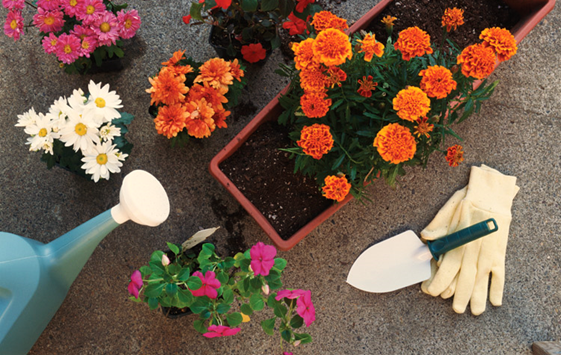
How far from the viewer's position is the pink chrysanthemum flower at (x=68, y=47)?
3.69 feet

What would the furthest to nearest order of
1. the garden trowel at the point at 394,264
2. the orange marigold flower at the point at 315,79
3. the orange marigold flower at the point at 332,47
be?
the garden trowel at the point at 394,264 < the orange marigold flower at the point at 315,79 < the orange marigold flower at the point at 332,47

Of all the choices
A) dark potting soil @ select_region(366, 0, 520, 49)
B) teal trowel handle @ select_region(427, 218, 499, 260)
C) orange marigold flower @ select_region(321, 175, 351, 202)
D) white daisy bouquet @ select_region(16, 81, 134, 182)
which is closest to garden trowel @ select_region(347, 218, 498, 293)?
teal trowel handle @ select_region(427, 218, 499, 260)

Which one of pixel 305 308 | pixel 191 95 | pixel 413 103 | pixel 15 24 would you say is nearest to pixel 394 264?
pixel 305 308

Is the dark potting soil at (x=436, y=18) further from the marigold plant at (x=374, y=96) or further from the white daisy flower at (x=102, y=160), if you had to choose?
the white daisy flower at (x=102, y=160)

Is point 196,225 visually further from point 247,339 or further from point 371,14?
point 371,14

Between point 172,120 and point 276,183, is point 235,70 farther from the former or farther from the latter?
point 276,183

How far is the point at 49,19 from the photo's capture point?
3.68ft

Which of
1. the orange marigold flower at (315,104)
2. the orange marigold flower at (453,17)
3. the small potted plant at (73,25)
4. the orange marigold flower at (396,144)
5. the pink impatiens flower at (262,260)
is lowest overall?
the pink impatiens flower at (262,260)

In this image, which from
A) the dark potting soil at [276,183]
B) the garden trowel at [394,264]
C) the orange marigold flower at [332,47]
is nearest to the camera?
the orange marigold flower at [332,47]

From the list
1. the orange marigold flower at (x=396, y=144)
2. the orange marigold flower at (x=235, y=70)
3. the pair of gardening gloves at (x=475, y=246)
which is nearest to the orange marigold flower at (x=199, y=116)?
the orange marigold flower at (x=235, y=70)

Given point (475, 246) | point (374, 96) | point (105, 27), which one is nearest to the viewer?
point (374, 96)

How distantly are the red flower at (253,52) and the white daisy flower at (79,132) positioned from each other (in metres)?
0.47

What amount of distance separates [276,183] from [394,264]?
1.53 feet

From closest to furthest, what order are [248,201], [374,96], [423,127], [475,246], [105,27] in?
[423,127] < [374,96] < [105,27] < [248,201] < [475,246]
